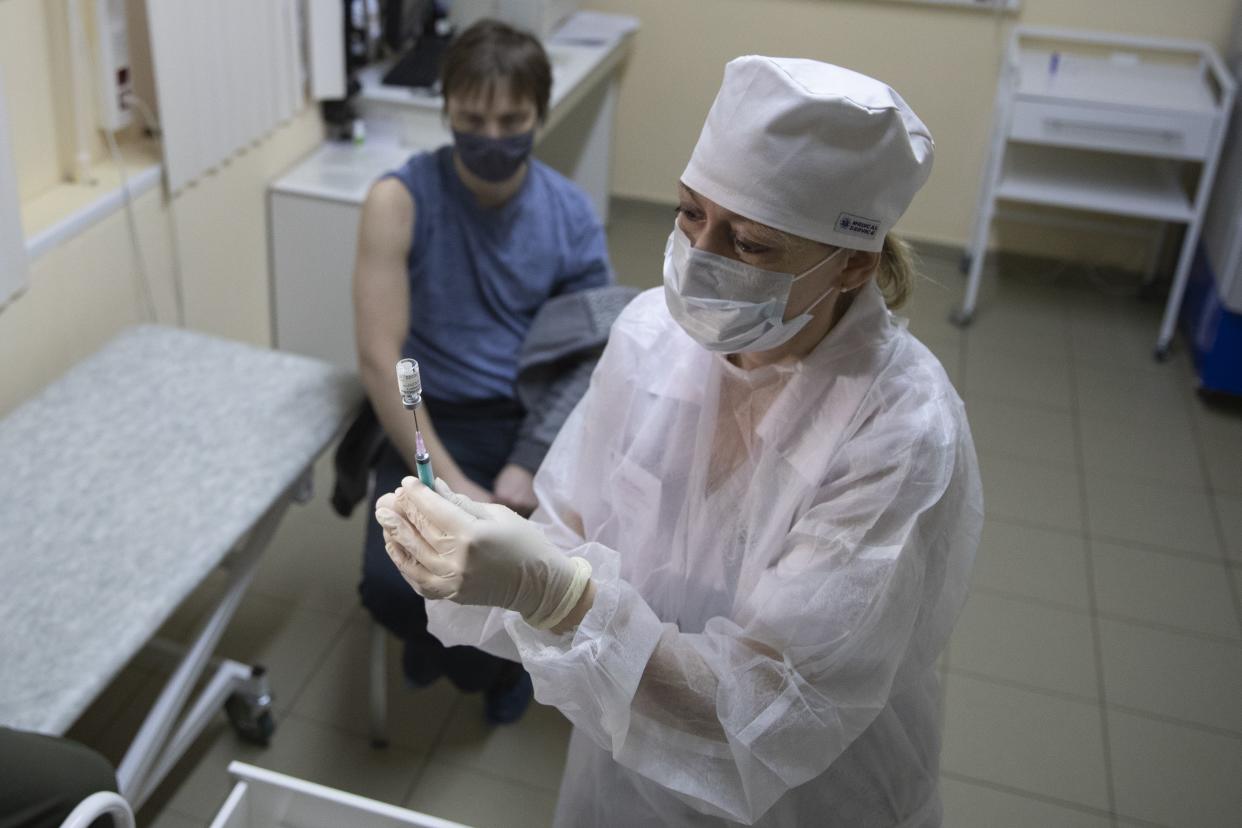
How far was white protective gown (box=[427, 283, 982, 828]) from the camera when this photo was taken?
108 cm

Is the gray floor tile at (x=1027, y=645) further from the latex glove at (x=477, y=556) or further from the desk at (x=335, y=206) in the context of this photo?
the latex glove at (x=477, y=556)

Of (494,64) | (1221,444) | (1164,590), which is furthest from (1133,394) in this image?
(494,64)

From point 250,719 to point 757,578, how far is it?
129cm

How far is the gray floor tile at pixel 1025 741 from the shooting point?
7.03 ft

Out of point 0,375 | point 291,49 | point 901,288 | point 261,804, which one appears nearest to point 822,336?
point 901,288

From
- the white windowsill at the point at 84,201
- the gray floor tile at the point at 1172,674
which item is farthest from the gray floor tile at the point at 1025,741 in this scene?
the white windowsill at the point at 84,201

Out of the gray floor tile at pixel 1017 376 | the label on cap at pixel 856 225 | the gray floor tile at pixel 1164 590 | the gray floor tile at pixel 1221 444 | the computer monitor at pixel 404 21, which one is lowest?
the gray floor tile at pixel 1164 590

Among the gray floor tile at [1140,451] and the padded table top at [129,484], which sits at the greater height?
the padded table top at [129,484]

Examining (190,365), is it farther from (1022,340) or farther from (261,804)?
(1022,340)

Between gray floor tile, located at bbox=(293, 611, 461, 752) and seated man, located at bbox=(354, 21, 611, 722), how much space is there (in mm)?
115

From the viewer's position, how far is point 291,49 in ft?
9.35

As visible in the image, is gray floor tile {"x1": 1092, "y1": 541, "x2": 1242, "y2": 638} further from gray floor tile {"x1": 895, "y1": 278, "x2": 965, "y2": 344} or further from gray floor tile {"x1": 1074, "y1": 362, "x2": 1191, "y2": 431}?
gray floor tile {"x1": 895, "y1": 278, "x2": 965, "y2": 344}

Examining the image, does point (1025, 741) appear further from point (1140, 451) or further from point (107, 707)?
point (107, 707)

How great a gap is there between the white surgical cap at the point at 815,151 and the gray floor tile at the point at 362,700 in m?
1.44
